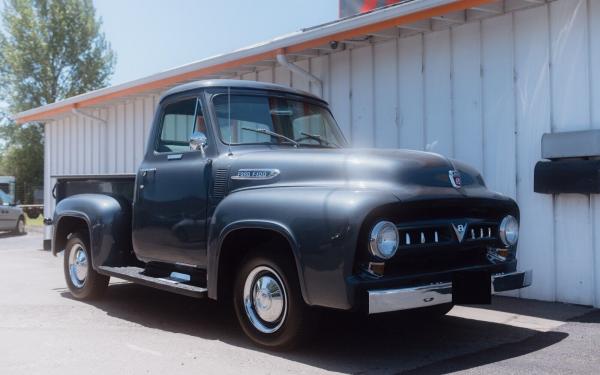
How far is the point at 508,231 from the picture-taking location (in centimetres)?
520

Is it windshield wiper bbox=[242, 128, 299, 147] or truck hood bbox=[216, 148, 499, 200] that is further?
windshield wiper bbox=[242, 128, 299, 147]

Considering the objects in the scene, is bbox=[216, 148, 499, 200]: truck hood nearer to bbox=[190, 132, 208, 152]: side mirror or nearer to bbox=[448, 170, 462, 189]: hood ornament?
bbox=[448, 170, 462, 189]: hood ornament

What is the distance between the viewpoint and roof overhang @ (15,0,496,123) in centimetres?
731

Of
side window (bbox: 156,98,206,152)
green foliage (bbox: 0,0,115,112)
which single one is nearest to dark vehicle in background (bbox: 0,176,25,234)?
side window (bbox: 156,98,206,152)

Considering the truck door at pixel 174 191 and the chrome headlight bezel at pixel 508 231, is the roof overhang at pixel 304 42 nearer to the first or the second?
the chrome headlight bezel at pixel 508 231

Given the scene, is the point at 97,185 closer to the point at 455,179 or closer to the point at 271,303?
the point at 271,303

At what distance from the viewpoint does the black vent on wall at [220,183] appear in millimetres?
5414

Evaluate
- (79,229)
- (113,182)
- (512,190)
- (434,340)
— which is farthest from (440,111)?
(79,229)

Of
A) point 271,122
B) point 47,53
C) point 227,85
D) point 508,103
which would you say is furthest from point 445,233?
point 47,53

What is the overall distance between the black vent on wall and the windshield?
35cm

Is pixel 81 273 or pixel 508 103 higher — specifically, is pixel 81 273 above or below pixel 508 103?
below

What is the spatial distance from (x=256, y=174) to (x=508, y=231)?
81.1 inches

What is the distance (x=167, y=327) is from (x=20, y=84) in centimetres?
3469

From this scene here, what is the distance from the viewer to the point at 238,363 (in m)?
4.68
